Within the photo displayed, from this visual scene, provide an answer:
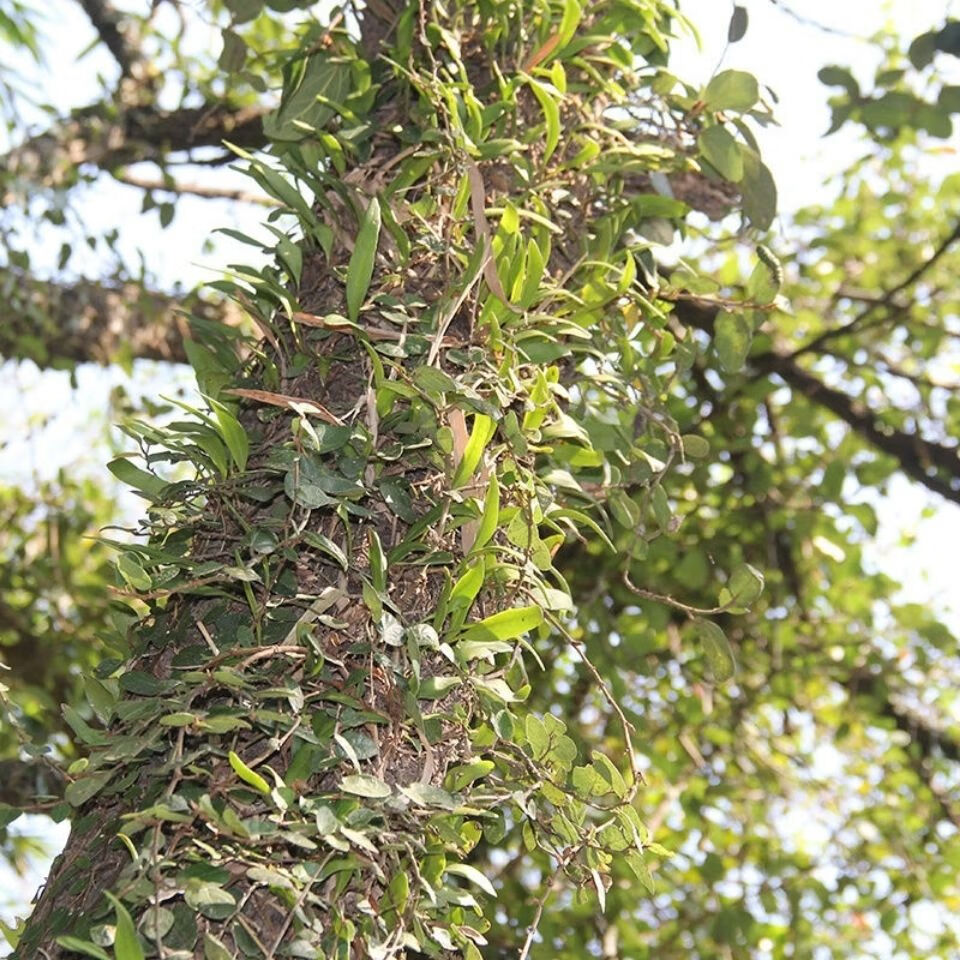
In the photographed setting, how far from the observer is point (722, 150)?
98 cm

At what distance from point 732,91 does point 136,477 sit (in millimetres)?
593

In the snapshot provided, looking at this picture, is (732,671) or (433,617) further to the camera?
(732,671)

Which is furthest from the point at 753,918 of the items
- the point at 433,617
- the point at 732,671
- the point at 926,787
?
the point at 433,617

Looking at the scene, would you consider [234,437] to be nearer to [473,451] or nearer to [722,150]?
[473,451]

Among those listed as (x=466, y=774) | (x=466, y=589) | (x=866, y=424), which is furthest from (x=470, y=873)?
(x=866, y=424)

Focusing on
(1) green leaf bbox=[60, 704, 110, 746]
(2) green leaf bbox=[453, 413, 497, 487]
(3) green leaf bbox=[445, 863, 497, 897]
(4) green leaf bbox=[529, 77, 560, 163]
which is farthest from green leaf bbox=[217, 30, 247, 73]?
(3) green leaf bbox=[445, 863, 497, 897]

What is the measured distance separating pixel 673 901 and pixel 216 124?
64.5 inches

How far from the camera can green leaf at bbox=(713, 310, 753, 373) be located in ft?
3.37

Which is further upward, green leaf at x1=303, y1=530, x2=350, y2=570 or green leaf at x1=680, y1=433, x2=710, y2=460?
green leaf at x1=680, y1=433, x2=710, y2=460

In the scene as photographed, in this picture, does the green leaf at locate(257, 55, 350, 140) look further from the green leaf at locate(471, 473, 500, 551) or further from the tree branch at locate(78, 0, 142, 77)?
the tree branch at locate(78, 0, 142, 77)

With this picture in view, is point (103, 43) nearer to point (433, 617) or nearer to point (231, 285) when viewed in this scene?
point (231, 285)

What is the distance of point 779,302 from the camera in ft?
3.31

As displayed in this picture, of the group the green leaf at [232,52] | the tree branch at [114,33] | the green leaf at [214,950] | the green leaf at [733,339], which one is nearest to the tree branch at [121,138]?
the tree branch at [114,33]

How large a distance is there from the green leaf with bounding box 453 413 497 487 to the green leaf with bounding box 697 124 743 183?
415 millimetres
